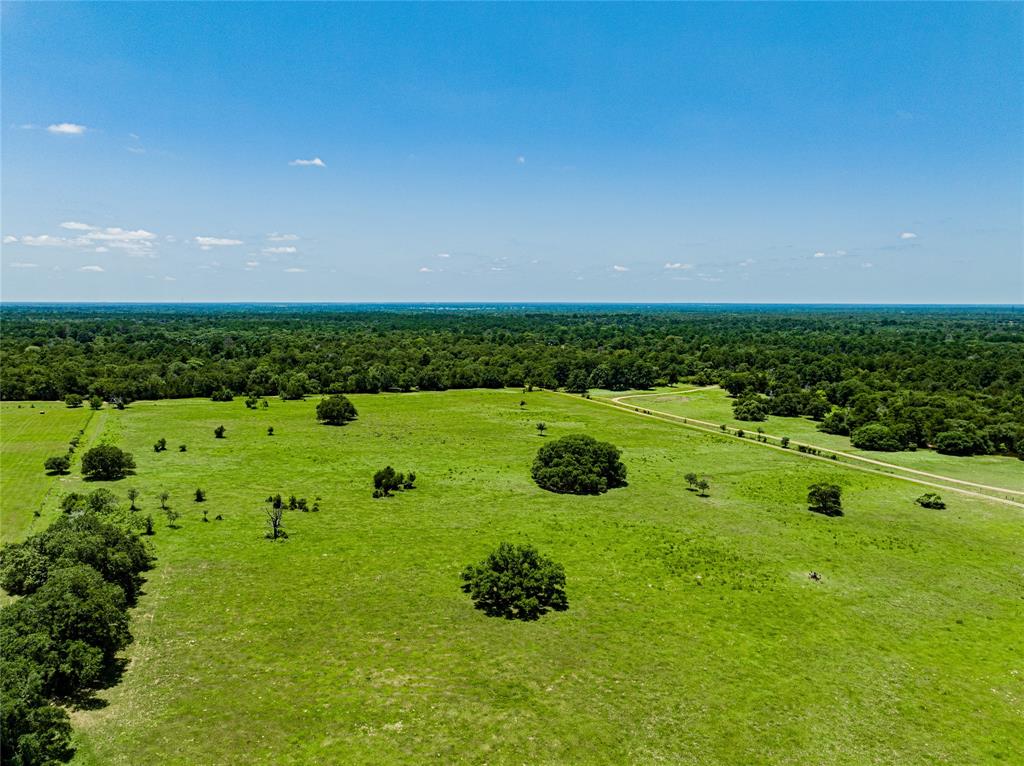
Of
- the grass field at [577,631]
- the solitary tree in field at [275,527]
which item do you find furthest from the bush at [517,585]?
the solitary tree in field at [275,527]

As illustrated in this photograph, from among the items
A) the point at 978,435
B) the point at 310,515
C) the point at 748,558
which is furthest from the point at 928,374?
the point at 310,515

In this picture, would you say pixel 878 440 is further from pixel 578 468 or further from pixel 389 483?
pixel 389 483

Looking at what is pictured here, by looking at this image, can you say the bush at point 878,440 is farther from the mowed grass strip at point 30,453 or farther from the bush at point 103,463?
the mowed grass strip at point 30,453

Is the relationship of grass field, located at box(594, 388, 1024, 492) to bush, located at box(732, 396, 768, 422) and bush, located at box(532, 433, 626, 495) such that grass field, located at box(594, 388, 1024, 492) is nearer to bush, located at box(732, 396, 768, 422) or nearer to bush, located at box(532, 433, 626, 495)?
bush, located at box(732, 396, 768, 422)

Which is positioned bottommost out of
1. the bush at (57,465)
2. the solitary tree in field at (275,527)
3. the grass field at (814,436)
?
the grass field at (814,436)

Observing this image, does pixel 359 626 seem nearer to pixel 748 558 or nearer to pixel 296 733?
pixel 296 733

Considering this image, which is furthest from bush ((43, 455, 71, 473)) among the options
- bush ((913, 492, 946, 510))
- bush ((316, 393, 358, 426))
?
bush ((913, 492, 946, 510))
